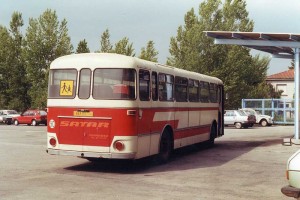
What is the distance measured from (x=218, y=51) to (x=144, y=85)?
38642 mm

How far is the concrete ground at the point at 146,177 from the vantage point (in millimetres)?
8789

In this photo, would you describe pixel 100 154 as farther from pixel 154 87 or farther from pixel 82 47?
pixel 82 47

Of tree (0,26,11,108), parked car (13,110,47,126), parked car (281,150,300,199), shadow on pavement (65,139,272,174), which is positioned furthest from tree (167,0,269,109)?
parked car (281,150,300,199)

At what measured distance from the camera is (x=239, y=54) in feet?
160

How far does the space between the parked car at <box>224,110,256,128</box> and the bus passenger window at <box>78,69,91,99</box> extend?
26508mm

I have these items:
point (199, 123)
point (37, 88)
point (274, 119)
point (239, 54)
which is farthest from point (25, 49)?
point (199, 123)

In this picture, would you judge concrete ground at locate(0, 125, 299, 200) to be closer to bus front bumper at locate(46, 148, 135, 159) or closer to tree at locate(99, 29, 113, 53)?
bus front bumper at locate(46, 148, 135, 159)

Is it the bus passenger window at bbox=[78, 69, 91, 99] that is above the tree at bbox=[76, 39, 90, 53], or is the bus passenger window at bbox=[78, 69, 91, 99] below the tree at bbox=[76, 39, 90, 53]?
below

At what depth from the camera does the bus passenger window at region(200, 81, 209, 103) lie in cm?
1720

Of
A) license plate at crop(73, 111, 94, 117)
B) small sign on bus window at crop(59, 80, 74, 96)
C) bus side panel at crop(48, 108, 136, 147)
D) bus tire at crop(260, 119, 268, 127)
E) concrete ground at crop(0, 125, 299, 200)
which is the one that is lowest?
concrete ground at crop(0, 125, 299, 200)

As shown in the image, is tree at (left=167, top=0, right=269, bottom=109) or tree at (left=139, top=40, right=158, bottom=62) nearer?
tree at (left=167, top=0, right=269, bottom=109)

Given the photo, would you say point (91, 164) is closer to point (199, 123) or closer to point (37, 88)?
point (199, 123)

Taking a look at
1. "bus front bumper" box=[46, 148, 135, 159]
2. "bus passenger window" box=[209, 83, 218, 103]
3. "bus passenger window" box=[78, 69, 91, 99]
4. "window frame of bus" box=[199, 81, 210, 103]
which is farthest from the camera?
"bus passenger window" box=[209, 83, 218, 103]

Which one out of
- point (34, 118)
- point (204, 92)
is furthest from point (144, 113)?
point (34, 118)
